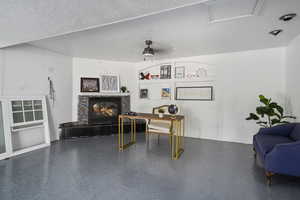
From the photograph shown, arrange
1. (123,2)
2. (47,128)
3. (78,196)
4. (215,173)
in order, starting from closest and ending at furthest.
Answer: (123,2), (78,196), (215,173), (47,128)

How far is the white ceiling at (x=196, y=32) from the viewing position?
1940 mm

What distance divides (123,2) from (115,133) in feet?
12.7

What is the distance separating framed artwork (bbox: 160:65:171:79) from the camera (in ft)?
15.6

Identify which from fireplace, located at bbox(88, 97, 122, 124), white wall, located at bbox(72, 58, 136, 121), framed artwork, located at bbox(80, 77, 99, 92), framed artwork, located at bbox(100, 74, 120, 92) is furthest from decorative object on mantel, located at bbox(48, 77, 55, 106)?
Answer: framed artwork, located at bbox(100, 74, 120, 92)

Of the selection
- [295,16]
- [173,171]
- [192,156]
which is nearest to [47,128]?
[173,171]

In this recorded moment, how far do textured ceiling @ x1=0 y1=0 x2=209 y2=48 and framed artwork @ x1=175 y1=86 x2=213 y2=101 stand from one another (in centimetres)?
321

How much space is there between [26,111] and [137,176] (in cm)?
293

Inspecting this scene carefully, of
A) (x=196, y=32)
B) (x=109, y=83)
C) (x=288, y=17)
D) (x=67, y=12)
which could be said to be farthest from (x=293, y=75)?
(x=109, y=83)

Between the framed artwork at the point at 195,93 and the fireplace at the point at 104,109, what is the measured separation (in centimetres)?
196

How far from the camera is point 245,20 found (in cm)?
225

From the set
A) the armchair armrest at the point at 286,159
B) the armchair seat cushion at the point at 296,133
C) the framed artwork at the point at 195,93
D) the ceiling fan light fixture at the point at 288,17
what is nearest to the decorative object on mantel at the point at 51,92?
the framed artwork at the point at 195,93

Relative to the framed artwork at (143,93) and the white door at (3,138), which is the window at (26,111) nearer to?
the white door at (3,138)

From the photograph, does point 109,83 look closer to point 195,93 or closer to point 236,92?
point 195,93

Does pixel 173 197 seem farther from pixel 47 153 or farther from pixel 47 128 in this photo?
pixel 47 128
